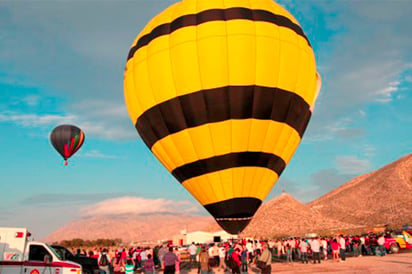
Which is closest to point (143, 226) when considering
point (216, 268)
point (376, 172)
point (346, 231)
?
point (376, 172)

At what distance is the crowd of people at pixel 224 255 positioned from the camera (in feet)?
44.9

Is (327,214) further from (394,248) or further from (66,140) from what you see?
(66,140)

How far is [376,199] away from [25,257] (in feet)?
391

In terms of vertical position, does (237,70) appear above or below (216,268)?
above

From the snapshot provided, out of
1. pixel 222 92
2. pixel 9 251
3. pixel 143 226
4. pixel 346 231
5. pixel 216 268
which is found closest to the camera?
pixel 9 251

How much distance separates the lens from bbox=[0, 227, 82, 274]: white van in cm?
1288

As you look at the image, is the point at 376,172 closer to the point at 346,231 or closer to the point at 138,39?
the point at 346,231

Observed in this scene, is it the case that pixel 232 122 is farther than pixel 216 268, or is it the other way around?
pixel 216 268

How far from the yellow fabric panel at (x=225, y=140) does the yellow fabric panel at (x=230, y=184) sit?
98 cm

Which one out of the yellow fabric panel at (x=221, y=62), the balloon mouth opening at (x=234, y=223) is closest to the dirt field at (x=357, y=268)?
the balloon mouth opening at (x=234, y=223)

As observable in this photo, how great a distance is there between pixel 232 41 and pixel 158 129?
5913 millimetres

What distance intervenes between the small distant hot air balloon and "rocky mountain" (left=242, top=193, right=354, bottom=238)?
53610 millimetres

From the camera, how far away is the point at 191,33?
66.0ft

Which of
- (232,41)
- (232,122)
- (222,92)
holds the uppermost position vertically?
(232,41)
